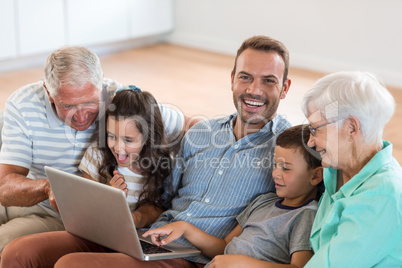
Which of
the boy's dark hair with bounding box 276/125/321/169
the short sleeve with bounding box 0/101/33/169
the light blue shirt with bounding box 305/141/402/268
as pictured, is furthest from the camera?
the short sleeve with bounding box 0/101/33/169

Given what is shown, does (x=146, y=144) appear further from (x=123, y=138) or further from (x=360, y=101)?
(x=360, y=101)

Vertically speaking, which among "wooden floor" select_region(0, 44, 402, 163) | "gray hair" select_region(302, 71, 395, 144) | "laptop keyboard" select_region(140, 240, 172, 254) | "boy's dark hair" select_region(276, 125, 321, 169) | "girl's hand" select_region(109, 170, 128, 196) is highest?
"gray hair" select_region(302, 71, 395, 144)

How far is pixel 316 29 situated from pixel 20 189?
3508mm

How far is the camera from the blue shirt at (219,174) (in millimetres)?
2004

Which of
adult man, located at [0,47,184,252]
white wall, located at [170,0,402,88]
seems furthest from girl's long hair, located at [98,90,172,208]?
white wall, located at [170,0,402,88]

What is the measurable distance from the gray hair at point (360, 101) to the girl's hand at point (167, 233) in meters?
0.62

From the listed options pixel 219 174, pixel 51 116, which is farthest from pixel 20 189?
pixel 219 174

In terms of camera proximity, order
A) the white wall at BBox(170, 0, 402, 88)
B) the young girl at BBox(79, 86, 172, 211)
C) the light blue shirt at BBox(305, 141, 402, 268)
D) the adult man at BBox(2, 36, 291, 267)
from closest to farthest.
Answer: the light blue shirt at BBox(305, 141, 402, 268)
the adult man at BBox(2, 36, 291, 267)
the young girl at BBox(79, 86, 172, 211)
the white wall at BBox(170, 0, 402, 88)

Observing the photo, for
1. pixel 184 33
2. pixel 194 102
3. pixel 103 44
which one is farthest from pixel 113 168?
pixel 184 33

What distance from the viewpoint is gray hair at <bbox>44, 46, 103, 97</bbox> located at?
2088 millimetres

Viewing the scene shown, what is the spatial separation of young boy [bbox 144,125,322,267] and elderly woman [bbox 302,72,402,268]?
0.09m

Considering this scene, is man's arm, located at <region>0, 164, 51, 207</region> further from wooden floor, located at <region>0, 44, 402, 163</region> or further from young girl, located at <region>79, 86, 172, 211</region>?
wooden floor, located at <region>0, 44, 402, 163</region>

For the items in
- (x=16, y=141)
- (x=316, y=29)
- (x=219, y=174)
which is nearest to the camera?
(x=219, y=174)

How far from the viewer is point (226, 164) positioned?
81.0 inches
